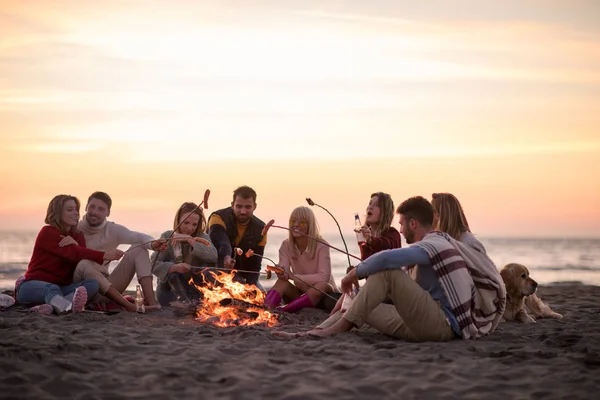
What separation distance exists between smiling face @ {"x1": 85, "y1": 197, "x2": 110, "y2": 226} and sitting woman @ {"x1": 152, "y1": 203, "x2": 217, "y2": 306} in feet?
2.54

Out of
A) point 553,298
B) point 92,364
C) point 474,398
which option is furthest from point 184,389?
point 553,298

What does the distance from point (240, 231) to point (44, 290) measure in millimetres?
2778

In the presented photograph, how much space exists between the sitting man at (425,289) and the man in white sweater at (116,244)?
257 centimetres

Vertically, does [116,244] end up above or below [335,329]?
above

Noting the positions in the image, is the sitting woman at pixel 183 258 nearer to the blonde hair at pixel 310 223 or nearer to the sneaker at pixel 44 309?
the blonde hair at pixel 310 223

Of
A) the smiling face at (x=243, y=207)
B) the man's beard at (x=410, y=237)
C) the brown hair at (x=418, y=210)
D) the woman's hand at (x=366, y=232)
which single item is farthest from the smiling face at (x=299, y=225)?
the brown hair at (x=418, y=210)

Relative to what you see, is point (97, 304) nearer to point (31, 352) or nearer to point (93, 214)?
point (93, 214)

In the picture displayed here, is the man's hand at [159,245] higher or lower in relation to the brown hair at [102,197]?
lower

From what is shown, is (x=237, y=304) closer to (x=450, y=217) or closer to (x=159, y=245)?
(x=159, y=245)

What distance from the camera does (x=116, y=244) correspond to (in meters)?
8.66

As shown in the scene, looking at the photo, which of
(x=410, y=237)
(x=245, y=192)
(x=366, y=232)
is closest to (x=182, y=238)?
(x=245, y=192)

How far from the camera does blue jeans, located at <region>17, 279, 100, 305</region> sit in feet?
25.6

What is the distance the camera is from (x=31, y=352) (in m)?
5.29

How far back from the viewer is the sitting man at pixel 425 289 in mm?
5781
